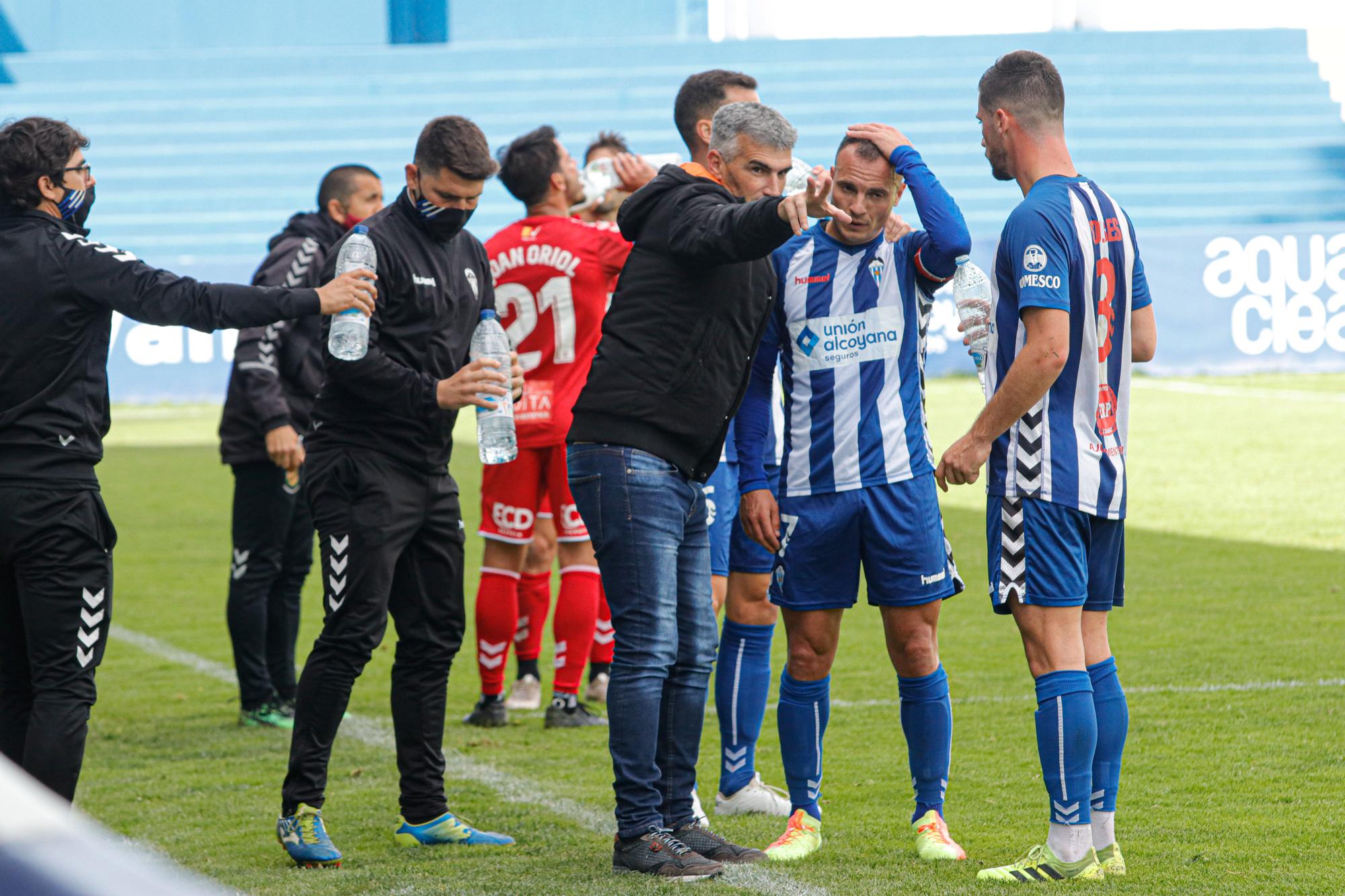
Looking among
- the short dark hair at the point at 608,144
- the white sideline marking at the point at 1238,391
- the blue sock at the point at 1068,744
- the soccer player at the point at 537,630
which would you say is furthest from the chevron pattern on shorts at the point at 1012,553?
the white sideline marking at the point at 1238,391

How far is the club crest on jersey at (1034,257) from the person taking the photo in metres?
3.81

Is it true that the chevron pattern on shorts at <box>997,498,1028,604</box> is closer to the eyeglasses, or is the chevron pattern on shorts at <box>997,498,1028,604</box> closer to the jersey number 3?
the eyeglasses

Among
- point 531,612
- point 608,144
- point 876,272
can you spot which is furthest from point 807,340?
point 608,144

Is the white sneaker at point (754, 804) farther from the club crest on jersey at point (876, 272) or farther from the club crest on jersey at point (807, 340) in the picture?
the club crest on jersey at point (876, 272)

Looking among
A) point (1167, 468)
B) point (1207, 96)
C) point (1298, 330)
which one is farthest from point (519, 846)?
point (1207, 96)

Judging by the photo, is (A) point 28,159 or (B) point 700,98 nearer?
(A) point 28,159

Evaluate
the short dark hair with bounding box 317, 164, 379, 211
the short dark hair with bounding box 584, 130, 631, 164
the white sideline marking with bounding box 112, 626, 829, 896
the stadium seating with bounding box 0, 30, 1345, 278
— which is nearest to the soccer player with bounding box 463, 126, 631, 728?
the white sideline marking with bounding box 112, 626, 829, 896

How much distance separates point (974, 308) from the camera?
4500 millimetres

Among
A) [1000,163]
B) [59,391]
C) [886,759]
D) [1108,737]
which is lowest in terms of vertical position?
[886,759]

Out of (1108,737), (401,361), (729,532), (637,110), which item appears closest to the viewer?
(1108,737)

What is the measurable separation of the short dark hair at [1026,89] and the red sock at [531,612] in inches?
133

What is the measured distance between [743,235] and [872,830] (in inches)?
73.3

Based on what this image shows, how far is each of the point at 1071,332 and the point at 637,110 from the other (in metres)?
31.9

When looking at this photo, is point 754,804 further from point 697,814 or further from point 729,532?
point 729,532
